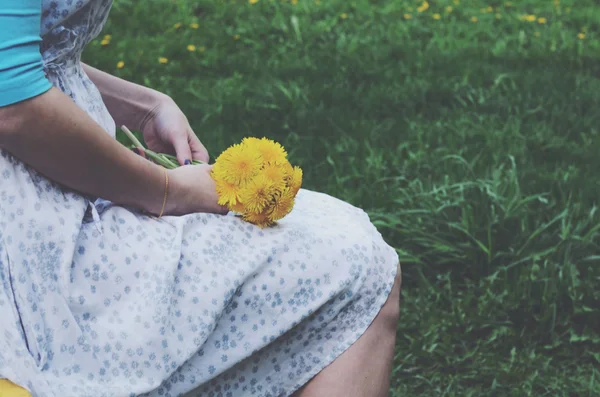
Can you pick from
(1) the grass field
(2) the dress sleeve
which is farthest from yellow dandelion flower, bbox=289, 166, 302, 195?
(1) the grass field

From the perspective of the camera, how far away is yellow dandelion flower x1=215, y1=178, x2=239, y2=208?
1.46 meters

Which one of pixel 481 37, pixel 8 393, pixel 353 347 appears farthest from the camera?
pixel 481 37

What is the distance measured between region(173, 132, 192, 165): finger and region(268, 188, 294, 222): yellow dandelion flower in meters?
0.31

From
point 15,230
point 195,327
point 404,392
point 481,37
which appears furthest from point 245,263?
point 481,37

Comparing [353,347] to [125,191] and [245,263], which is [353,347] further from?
[125,191]

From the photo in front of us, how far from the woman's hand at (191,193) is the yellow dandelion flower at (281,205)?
3.7 inches

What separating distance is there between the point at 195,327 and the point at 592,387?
136 centimetres

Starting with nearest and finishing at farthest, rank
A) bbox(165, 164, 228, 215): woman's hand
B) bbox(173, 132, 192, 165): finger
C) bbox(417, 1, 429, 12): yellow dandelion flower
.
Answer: bbox(165, 164, 228, 215): woman's hand → bbox(173, 132, 192, 165): finger → bbox(417, 1, 429, 12): yellow dandelion flower

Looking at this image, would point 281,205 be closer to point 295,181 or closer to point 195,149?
point 295,181

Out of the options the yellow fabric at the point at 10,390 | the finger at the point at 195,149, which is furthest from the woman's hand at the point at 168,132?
the yellow fabric at the point at 10,390

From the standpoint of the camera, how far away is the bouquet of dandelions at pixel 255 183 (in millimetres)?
1453

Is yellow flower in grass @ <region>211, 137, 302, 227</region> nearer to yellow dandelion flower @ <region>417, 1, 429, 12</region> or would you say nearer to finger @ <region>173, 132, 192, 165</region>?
finger @ <region>173, 132, 192, 165</region>

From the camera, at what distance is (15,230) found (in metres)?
1.27

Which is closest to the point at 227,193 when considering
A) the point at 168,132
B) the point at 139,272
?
the point at 139,272
